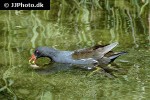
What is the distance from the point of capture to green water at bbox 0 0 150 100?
4.54 meters

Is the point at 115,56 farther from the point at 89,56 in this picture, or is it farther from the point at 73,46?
the point at 73,46

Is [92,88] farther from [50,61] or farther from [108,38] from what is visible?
[108,38]

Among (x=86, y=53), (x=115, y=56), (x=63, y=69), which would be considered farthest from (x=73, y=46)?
(x=115, y=56)

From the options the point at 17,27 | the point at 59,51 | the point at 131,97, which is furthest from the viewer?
the point at 17,27

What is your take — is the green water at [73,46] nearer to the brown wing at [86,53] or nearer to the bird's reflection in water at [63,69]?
the bird's reflection in water at [63,69]

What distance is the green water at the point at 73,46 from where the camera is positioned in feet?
14.9

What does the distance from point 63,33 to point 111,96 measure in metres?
2.20

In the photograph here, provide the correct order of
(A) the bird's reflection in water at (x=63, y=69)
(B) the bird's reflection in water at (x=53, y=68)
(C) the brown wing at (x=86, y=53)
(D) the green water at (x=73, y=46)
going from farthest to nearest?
1. (C) the brown wing at (x=86, y=53)
2. (B) the bird's reflection in water at (x=53, y=68)
3. (A) the bird's reflection in water at (x=63, y=69)
4. (D) the green water at (x=73, y=46)

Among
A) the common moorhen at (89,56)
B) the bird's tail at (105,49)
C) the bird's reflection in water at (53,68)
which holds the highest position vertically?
the bird's tail at (105,49)

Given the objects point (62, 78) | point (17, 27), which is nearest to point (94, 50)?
point (62, 78)

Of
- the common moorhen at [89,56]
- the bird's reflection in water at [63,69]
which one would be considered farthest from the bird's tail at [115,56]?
the bird's reflection in water at [63,69]

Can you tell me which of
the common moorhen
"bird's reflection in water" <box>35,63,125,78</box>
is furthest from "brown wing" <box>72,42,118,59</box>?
"bird's reflection in water" <box>35,63,125,78</box>

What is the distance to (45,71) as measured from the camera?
5168 mm

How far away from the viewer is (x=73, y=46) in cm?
589
